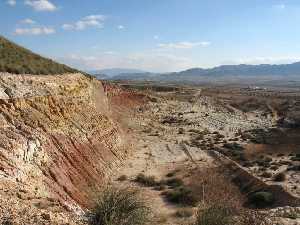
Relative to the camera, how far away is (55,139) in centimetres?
2978

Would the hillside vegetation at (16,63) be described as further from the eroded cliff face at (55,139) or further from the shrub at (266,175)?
the shrub at (266,175)

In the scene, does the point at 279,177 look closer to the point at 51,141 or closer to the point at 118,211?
the point at 51,141

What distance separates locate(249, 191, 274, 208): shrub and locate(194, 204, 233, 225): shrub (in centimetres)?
1055

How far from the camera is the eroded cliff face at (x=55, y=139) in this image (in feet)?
77.0

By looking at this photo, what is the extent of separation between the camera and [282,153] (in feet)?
155

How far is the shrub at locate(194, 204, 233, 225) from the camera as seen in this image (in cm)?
1739

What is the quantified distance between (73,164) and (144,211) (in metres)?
13.4

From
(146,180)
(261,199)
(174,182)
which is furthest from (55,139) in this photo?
(261,199)

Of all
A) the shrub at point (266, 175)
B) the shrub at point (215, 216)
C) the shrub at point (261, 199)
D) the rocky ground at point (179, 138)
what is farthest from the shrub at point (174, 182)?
the shrub at point (215, 216)

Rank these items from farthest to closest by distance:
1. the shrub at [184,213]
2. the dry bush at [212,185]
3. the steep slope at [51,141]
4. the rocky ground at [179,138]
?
1. the dry bush at [212,185]
2. the rocky ground at [179,138]
3. the shrub at [184,213]
4. the steep slope at [51,141]

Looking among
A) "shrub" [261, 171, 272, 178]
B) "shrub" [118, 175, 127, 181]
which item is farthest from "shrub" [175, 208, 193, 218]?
"shrub" [261, 171, 272, 178]

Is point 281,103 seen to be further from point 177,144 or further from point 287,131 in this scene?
point 177,144

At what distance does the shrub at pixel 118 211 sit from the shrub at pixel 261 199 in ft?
40.6

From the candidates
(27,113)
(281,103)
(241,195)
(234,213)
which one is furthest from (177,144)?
(281,103)
